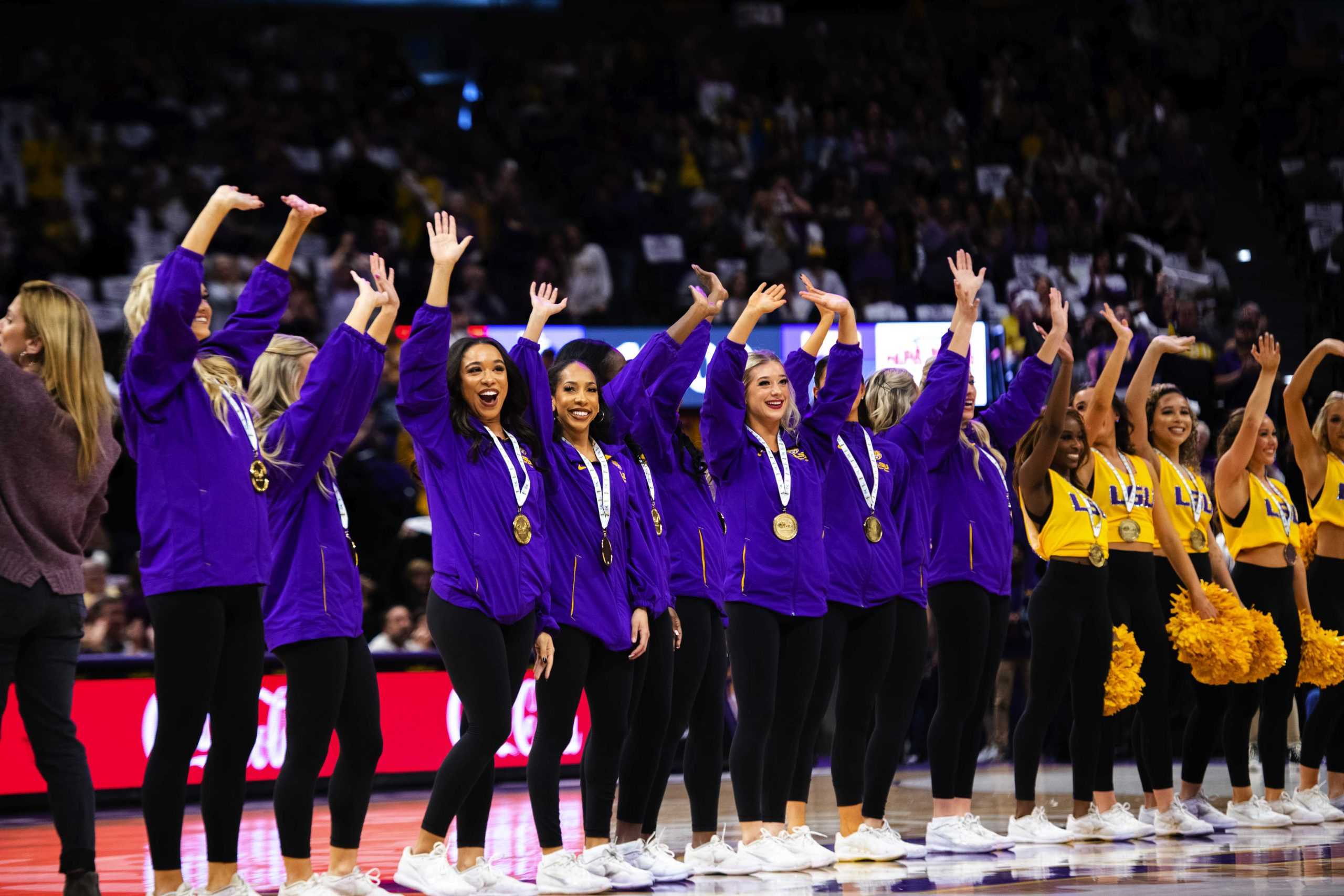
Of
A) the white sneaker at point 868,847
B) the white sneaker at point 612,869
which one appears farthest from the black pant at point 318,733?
the white sneaker at point 868,847

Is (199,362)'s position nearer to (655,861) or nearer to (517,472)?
(517,472)

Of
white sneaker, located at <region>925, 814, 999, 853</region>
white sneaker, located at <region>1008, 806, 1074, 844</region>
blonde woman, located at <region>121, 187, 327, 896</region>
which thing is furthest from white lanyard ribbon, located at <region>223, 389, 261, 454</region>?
white sneaker, located at <region>1008, 806, 1074, 844</region>

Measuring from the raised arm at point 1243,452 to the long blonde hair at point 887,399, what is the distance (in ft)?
5.98

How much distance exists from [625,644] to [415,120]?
41.5 feet

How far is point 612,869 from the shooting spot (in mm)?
5770

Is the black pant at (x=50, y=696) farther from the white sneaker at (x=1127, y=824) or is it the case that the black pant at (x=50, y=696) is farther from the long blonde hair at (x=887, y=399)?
the white sneaker at (x=1127, y=824)

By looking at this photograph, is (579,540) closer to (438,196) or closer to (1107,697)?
(1107,697)

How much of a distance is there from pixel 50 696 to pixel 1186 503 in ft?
18.2

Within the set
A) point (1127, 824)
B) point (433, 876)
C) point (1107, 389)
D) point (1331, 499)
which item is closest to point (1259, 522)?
point (1331, 499)

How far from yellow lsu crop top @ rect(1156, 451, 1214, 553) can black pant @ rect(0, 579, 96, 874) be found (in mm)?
5289

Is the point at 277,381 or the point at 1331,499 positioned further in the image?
the point at 1331,499

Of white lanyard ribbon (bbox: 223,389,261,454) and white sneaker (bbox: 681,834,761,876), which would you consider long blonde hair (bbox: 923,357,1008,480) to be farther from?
white lanyard ribbon (bbox: 223,389,261,454)

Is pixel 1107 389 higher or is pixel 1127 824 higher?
pixel 1107 389

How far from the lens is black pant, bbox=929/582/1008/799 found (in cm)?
704
